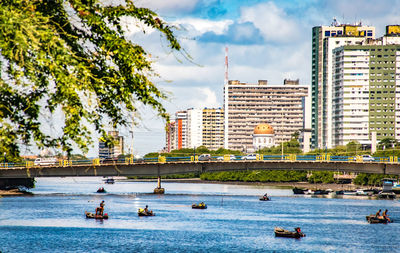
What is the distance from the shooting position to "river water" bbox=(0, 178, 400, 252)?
8138 cm

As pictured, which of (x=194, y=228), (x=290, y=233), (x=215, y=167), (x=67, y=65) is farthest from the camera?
(x=215, y=167)

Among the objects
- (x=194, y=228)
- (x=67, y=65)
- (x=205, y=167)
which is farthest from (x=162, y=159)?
(x=67, y=65)

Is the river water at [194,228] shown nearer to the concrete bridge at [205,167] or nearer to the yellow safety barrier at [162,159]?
the concrete bridge at [205,167]

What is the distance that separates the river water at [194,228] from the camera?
81375 mm

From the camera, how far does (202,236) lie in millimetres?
90562

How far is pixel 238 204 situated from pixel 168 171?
19151 millimetres

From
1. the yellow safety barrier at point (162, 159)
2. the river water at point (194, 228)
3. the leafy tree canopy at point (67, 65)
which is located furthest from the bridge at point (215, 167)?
the leafy tree canopy at point (67, 65)

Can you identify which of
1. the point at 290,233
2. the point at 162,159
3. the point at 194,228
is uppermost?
the point at 162,159

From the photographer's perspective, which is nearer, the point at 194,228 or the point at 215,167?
the point at 194,228

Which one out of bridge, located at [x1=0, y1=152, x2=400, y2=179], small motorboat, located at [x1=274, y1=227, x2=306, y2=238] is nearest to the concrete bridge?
bridge, located at [x1=0, y1=152, x2=400, y2=179]

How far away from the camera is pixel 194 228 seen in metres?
101

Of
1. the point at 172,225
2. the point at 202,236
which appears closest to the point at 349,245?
the point at 202,236

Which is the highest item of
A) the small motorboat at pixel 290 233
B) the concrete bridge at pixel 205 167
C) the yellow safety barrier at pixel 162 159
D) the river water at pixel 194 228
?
the yellow safety barrier at pixel 162 159

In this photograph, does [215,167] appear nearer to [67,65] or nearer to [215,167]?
[215,167]
